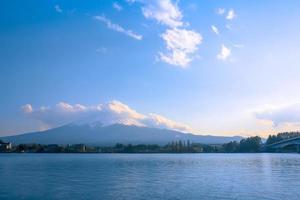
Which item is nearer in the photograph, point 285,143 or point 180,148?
point 285,143

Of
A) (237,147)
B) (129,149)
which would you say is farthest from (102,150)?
(237,147)

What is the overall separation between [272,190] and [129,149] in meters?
142

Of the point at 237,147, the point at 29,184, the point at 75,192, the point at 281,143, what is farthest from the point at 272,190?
the point at 237,147

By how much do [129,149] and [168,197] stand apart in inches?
5732

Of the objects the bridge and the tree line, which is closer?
the bridge

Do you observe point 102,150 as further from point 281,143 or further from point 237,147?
point 281,143

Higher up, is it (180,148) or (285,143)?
(285,143)

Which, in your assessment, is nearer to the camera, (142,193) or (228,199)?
(228,199)

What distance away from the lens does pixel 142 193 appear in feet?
97.7

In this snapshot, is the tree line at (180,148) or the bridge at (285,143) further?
the tree line at (180,148)

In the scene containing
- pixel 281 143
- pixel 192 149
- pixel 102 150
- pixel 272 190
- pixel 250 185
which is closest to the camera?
pixel 272 190

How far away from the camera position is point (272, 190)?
105 feet

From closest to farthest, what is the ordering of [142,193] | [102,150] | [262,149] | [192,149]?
[142,193] < [262,149] < [192,149] < [102,150]

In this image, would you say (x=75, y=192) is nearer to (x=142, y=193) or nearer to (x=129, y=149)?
(x=142, y=193)
